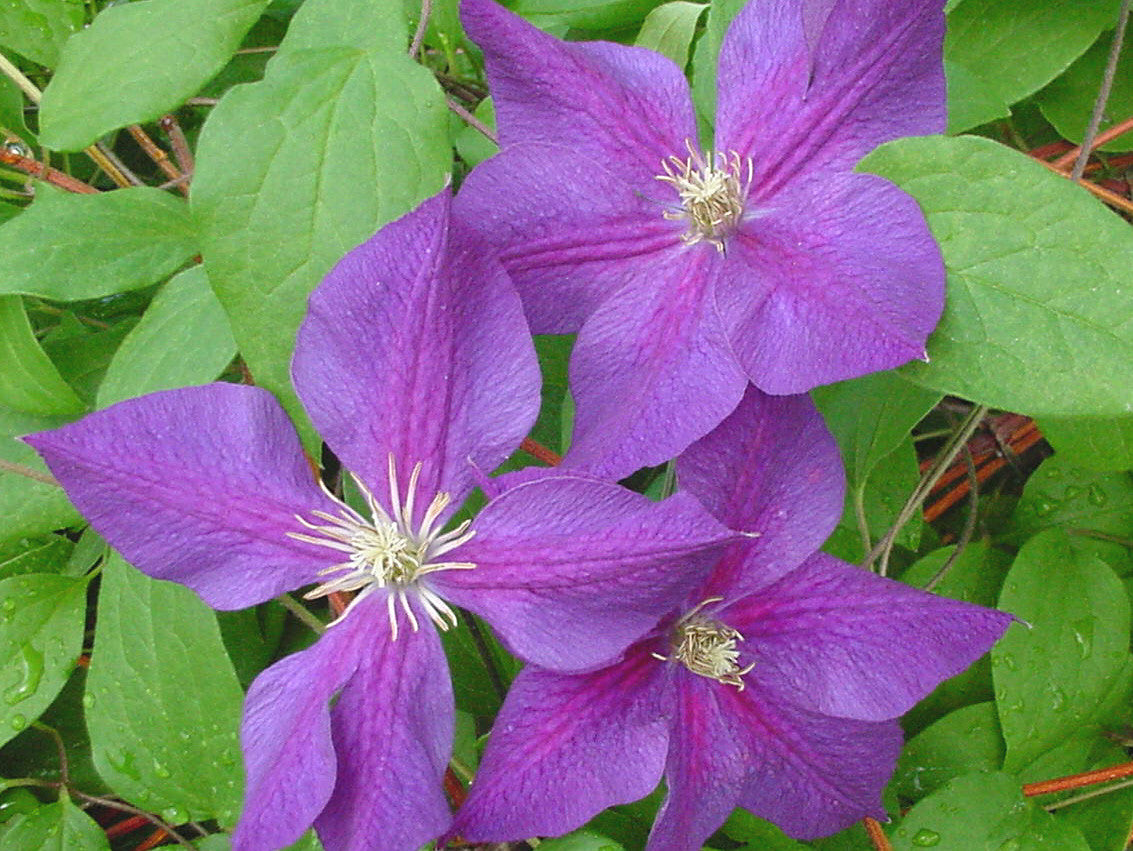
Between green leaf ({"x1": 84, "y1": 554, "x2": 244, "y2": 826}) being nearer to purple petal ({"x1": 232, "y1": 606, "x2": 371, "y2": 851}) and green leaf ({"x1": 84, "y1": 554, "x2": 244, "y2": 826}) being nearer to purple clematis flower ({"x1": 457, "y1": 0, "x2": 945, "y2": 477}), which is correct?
purple petal ({"x1": 232, "y1": 606, "x2": 371, "y2": 851})

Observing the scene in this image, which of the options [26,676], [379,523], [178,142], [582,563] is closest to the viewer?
[582,563]

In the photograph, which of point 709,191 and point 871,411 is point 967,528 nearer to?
point 871,411

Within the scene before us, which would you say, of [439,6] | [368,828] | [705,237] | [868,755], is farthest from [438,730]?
[439,6]

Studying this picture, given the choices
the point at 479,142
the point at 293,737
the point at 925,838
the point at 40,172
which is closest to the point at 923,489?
the point at 925,838

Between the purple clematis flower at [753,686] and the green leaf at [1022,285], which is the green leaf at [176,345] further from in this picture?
the green leaf at [1022,285]

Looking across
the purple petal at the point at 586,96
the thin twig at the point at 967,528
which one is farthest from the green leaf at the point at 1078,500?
the purple petal at the point at 586,96
